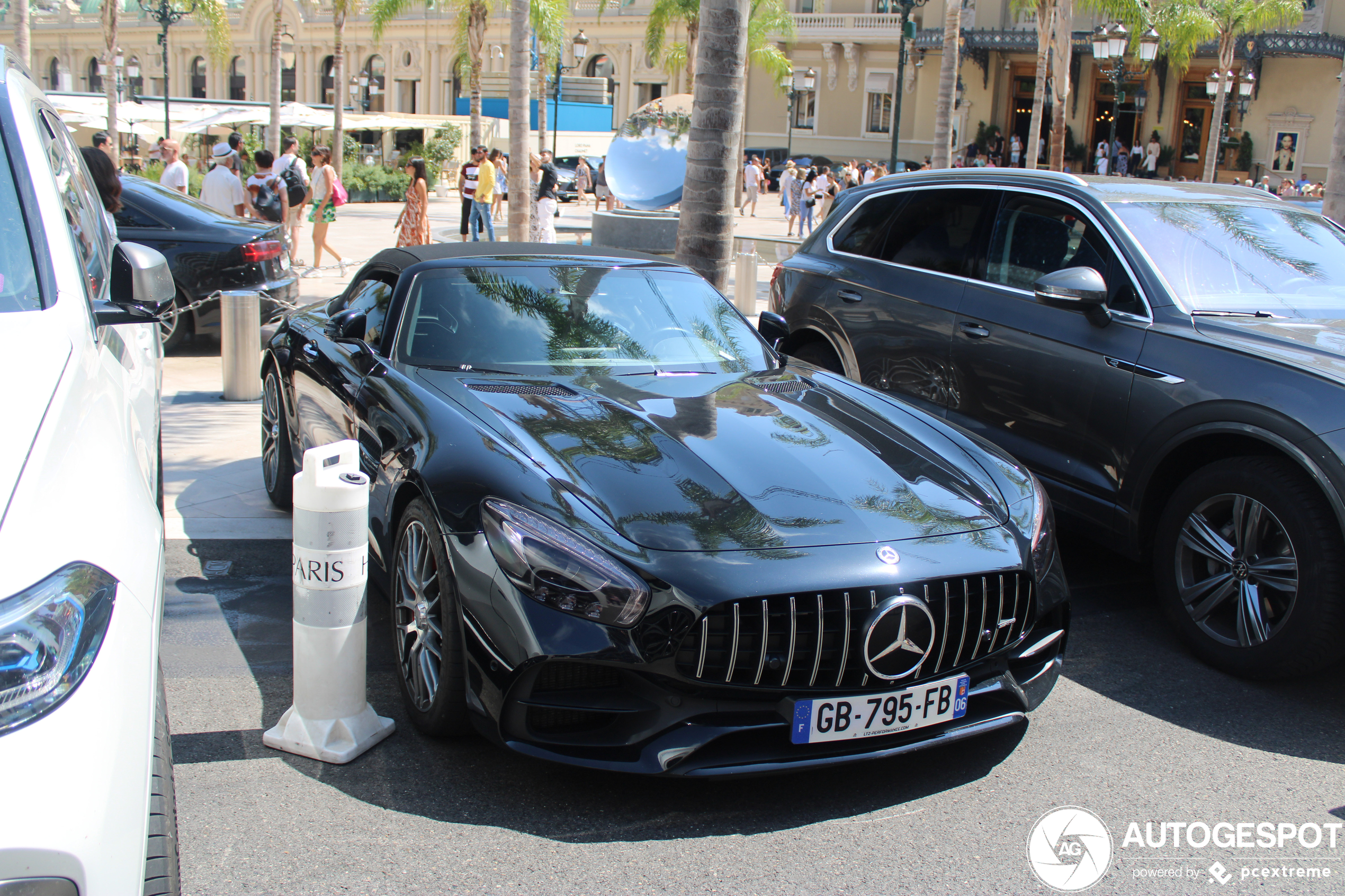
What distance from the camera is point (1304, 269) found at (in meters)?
5.14

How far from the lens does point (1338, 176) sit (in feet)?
31.7

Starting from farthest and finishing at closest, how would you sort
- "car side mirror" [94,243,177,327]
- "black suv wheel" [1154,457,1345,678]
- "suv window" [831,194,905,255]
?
"suv window" [831,194,905,255], "black suv wheel" [1154,457,1345,678], "car side mirror" [94,243,177,327]

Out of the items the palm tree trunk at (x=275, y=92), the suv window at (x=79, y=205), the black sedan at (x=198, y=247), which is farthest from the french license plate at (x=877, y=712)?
the palm tree trunk at (x=275, y=92)

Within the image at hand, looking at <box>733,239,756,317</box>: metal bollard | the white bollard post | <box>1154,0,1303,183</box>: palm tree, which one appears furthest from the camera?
<box>1154,0,1303,183</box>: palm tree

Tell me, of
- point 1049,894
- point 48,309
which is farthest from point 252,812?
point 1049,894

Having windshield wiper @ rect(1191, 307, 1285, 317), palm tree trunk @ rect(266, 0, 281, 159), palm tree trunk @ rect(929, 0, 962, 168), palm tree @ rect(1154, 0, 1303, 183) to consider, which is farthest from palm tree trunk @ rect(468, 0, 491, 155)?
windshield wiper @ rect(1191, 307, 1285, 317)

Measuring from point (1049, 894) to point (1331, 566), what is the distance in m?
1.81

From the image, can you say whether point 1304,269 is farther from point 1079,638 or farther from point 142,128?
point 142,128

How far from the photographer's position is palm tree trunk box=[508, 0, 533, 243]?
51.5 feet

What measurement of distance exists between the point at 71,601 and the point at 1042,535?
277cm

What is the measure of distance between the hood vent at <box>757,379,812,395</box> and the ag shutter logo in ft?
5.93

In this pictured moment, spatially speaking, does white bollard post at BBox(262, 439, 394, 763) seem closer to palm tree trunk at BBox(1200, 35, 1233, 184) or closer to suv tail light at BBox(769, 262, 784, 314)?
suv tail light at BBox(769, 262, 784, 314)

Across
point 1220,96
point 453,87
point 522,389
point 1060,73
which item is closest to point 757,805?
point 522,389

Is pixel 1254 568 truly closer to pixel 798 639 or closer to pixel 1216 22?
pixel 798 639
